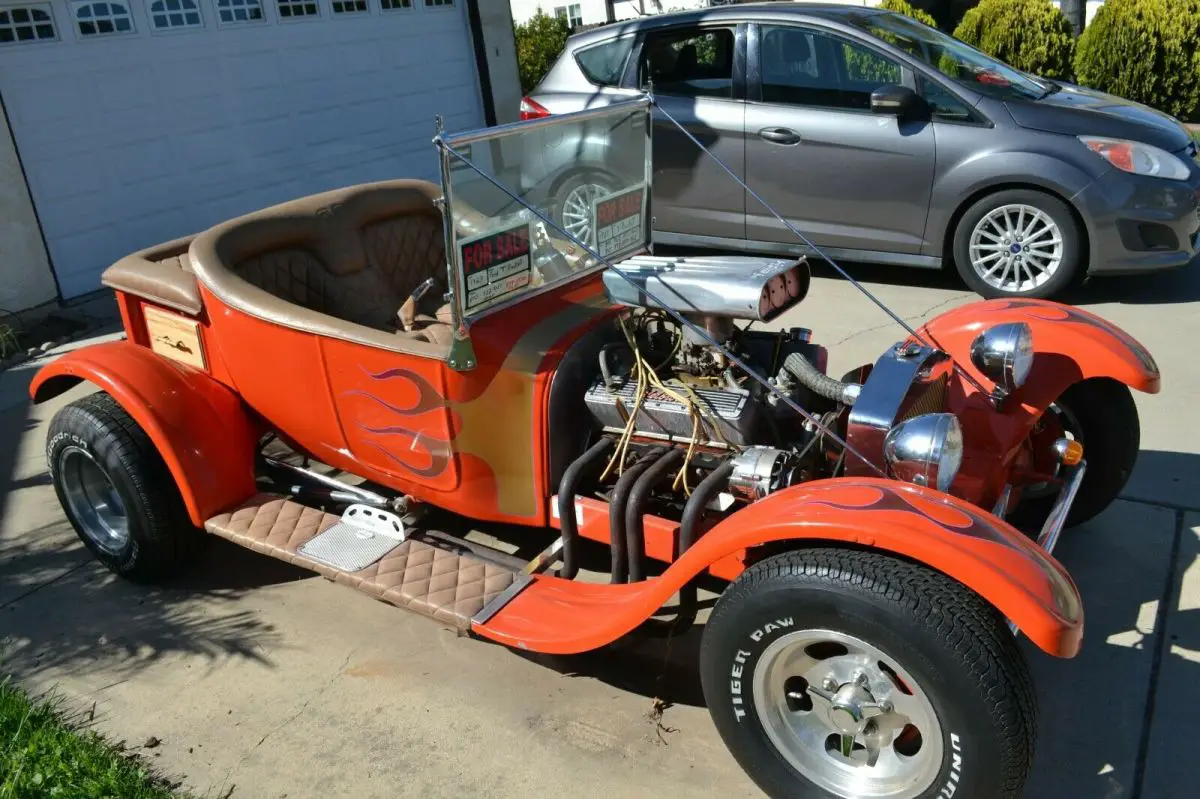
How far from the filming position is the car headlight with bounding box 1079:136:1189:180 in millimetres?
6012

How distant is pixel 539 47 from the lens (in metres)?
16.2

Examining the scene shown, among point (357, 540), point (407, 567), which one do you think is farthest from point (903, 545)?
point (357, 540)

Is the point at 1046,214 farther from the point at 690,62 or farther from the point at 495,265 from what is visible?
the point at 495,265

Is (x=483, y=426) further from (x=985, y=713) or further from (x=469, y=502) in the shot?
(x=985, y=713)

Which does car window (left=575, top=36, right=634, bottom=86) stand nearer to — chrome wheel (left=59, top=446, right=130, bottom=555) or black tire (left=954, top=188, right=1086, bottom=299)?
black tire (left=954, top=188, right=1086, bottom=299)

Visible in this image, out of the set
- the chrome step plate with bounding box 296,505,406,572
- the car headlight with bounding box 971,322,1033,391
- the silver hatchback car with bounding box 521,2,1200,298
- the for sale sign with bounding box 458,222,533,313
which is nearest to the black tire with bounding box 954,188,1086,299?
the silver hatchback car with bounding box 521,2,1200,298

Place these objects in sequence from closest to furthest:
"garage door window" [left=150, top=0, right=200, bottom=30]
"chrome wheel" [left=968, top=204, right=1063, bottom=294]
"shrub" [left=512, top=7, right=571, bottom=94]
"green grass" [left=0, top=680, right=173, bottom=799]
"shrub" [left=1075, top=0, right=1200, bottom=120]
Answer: "green grass" [left=0, top=680, right=173, bottom=799]
"chrome wheel" [left=968, top=204, right=1063, bottom=294]
"garage door window" [left=150, top=0, right=200, bottom=30]
"shrub" [left=1075, top=0, right=1200, bottom=120]
"shrub" [left=512, top=7, right=571, bottom=94]

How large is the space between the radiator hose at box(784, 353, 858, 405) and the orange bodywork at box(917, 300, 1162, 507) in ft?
1.36

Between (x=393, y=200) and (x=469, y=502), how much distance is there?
5.51 feet

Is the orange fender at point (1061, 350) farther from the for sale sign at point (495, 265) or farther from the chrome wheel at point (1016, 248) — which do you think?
the chrome wheel at point (1016, 248)

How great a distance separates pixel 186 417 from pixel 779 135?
4.43 meters

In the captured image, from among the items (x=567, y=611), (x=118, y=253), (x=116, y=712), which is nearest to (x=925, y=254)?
(x=567, y=611)

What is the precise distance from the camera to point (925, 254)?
663 centimetres

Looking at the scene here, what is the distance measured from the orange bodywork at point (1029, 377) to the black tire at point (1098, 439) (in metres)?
0.20
